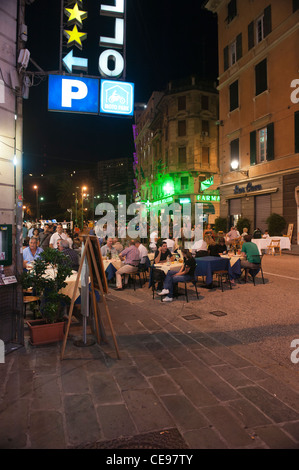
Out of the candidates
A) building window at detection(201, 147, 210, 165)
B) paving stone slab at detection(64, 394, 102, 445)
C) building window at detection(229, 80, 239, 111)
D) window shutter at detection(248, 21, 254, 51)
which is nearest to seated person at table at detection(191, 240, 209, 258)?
paving stone slab at detection(64, 394, 102, 445)

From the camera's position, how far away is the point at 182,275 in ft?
24.6

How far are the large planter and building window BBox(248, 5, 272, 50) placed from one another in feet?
73.6

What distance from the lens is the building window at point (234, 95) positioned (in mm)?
23094

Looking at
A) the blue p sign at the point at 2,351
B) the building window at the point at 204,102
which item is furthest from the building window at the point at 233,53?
the blue p sign at the point at 2,351

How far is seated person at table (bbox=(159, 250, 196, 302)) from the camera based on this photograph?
7406 mm

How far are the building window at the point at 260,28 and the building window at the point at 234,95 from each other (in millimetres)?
2565

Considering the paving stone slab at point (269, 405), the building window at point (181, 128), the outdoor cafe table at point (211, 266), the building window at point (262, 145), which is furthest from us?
the building window at point (181, 128)

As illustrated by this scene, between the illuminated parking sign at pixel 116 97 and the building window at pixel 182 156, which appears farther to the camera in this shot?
the building window at pixel 182 156

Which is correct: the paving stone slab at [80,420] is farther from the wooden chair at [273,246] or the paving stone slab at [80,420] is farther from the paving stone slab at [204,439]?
the wooden chair at [273,246]

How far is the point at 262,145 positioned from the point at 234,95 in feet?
17.8

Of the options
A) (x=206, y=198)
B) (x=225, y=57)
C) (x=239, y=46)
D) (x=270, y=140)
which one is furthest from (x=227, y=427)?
(x=206, y=198)

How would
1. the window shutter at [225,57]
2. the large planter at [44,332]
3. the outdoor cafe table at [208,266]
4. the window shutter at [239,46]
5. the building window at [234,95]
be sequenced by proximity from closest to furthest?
the large planter at [44,332]
the outdoor cafe table at [208,266]
the window shutter at [239,46]
the building window at [234,95]
the window shutter at [225,57]

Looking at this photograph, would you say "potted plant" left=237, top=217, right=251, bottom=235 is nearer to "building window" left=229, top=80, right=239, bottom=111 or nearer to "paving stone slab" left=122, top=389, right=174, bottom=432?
"building window" left=229, top=80, right=239, bottom=111
